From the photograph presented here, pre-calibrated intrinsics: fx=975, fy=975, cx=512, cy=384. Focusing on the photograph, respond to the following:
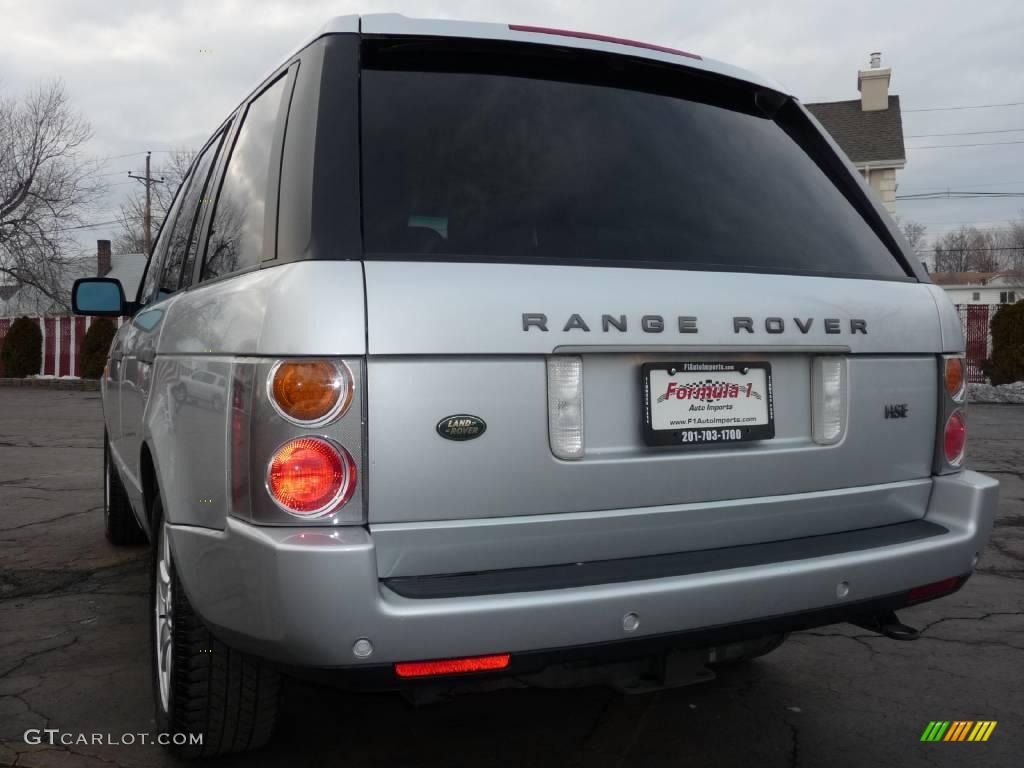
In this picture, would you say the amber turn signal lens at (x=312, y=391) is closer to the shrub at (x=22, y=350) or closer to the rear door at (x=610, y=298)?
the rear door at (x=610, y=298)

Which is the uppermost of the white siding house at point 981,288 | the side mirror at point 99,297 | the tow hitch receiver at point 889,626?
the white siding house at point 981,288

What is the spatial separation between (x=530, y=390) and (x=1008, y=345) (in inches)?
713

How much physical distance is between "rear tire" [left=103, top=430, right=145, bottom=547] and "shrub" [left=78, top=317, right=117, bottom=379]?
1907cm

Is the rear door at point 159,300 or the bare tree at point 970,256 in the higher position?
the bare tree at point 970,256

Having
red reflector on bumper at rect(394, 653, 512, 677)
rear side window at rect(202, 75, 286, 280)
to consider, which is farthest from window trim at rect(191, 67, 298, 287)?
red reflector on bumper at rect(394, 653, 512, 677)

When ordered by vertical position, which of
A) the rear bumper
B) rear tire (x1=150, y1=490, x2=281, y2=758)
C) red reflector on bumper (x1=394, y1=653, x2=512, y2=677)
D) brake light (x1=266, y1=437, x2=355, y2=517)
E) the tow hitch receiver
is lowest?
rear tire (x1=150, y1=490, x2=281, y2=758)

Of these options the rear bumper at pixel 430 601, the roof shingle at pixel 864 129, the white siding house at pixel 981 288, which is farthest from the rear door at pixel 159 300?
the white siding house at pixel 981 288

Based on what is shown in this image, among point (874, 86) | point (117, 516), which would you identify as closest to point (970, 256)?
point (874, 86)

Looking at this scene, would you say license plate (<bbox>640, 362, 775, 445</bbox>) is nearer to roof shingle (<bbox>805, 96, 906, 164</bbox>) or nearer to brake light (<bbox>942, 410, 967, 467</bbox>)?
brake light (<bbox>942, 410, 967, 467</bbox>)

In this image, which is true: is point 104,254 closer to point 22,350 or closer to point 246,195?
point 22,350

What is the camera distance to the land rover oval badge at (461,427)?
1.97 meters

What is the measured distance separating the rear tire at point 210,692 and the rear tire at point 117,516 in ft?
8.71

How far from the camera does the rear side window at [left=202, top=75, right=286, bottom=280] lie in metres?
2.39

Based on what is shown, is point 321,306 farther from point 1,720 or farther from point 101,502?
point 101,502
